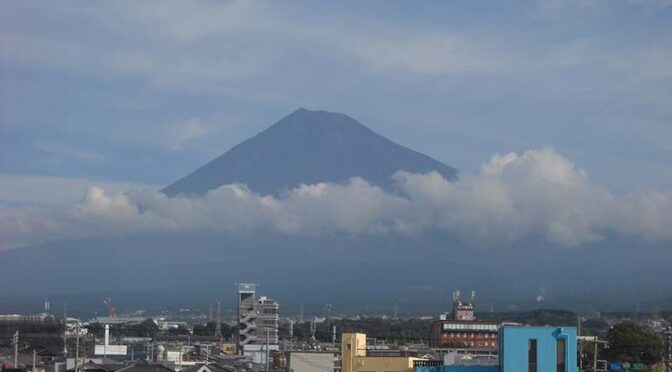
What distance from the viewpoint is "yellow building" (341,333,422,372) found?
41.2 metres

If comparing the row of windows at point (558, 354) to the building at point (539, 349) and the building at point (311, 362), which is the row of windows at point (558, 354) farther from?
the building at point (311, 362)

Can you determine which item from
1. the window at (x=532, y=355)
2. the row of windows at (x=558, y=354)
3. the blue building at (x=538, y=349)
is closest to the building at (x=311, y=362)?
the blue building at (x=538, y=349)

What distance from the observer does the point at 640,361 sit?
236ft

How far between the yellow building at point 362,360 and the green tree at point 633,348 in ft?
104

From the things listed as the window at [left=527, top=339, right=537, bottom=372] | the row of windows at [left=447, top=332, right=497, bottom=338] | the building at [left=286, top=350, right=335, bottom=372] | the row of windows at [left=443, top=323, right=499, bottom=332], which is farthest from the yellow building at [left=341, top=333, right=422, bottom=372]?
the row of windows at [left=443, top=323, right=499, bottom=332]

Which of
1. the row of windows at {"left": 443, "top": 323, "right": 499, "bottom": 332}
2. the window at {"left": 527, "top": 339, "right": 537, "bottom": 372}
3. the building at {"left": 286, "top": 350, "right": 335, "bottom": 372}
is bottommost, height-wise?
the building at {"left": 286, "top": 350, "right": 335, "bottom": 372}

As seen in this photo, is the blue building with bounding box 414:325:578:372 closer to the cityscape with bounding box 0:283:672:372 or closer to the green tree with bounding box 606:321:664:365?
the cityscape with bounding box 0:283:672:372

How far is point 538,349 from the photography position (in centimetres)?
3378

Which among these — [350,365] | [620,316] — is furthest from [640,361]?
[620,316]

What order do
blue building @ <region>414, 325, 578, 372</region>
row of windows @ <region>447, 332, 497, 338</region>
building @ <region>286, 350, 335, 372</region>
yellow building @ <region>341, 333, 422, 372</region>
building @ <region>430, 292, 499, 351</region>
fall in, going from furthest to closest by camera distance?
row of windows @ <region>447, 332, 497, 338</region> < building @ <region>430, 292, 499, 351</region> < building @ <region>286, 350, 335, 372</region> < yellow building @ <region>341, 333, 422, 372</region> < blue building @ <region>414, 325, 578, 372</region>

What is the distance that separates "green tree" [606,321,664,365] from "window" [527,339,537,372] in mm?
39385

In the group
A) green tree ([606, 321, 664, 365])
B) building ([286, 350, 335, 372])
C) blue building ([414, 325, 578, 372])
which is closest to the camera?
blue building ([414, 325, 578, 372])

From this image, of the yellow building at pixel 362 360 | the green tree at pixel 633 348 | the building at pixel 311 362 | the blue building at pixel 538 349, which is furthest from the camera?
the green tree at pixel 633 348

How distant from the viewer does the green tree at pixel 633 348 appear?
7244cm
